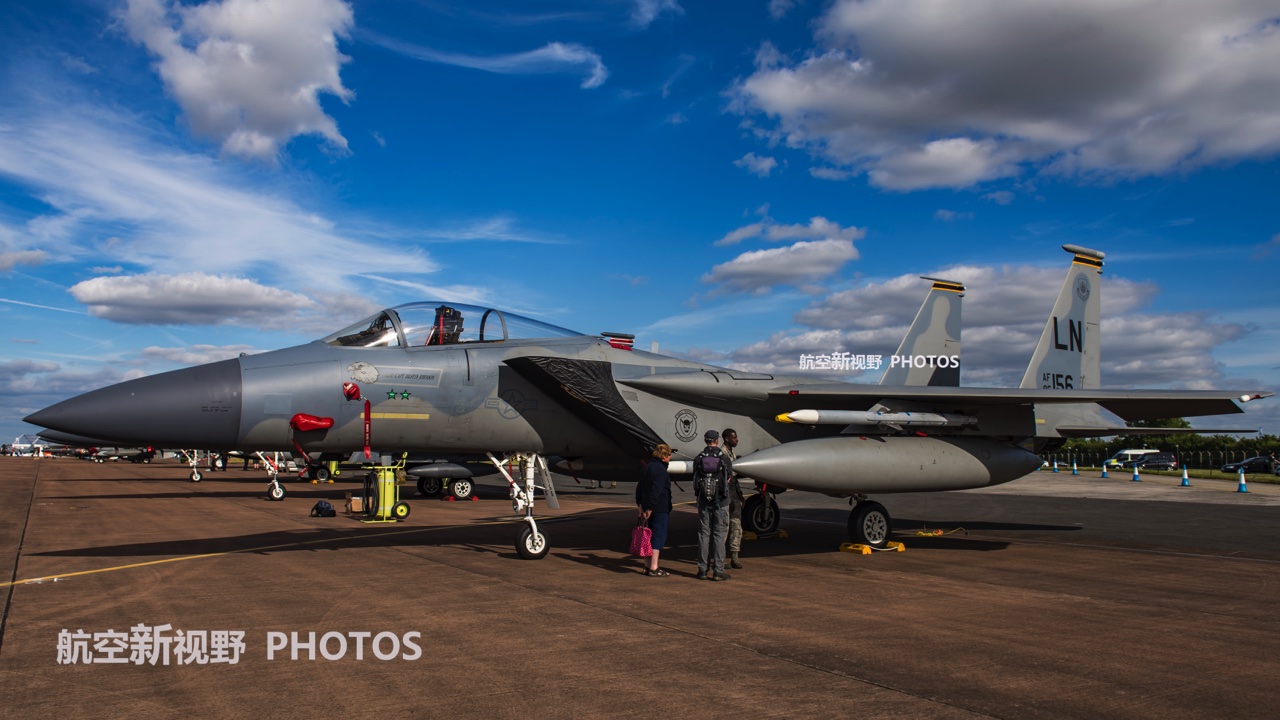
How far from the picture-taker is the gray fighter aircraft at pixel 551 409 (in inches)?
302

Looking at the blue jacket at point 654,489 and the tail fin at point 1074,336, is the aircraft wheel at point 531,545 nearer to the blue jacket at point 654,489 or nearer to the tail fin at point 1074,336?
the blue jacket at point 654,489

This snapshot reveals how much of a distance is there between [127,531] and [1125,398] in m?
15.3

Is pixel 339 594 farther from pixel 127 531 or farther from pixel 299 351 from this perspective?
pixel 127 531

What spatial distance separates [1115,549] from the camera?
38.1ft

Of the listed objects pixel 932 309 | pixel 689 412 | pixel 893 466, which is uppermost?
pixel 932 309

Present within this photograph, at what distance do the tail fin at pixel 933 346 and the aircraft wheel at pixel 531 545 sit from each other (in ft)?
28.3

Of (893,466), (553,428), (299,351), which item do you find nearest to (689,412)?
(553,428)

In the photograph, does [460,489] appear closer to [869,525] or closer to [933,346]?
[933,346]

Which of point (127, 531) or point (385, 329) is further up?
point (385, 329)

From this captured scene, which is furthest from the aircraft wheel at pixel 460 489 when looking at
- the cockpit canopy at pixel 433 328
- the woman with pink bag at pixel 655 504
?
the woman with pink bag at pixel 655 504

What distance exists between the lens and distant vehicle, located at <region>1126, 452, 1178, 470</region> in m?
55.9

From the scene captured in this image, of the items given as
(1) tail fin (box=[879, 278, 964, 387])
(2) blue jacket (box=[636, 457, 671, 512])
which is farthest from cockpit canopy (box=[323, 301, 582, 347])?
(1) tail fin (box=[879, 278, 964, 387])

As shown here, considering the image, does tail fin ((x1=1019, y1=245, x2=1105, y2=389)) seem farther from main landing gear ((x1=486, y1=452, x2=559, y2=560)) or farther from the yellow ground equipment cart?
the yellow ground equipment cart

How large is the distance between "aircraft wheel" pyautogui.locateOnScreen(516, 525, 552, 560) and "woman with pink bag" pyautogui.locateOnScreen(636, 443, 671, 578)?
1.50m
